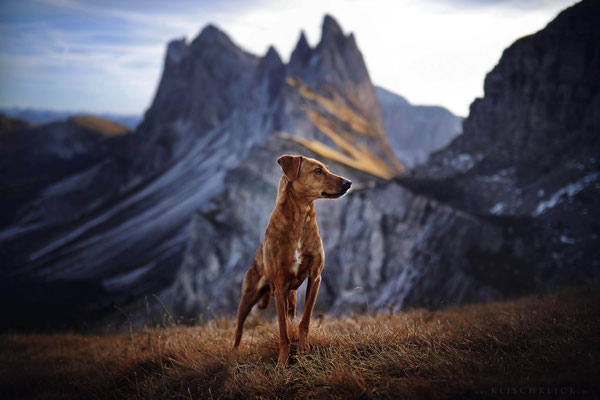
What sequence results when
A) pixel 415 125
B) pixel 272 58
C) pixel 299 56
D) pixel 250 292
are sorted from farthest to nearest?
1. pixel 415 125
2. pixel 272 58
3. pixel 299 56
4. pixel 250 292

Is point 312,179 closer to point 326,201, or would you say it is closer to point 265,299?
point 265,299

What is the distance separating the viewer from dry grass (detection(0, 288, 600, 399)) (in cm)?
294

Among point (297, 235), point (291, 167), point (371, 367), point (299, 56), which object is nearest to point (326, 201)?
point (297, 235)

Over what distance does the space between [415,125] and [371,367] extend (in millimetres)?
174196

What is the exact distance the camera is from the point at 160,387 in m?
4.14

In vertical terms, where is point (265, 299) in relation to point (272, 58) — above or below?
below

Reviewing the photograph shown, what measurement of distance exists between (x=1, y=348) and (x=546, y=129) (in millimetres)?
31976

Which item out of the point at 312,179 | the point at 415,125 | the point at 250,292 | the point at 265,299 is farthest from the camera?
the point at 415,125

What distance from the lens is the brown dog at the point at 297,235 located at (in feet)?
13.6

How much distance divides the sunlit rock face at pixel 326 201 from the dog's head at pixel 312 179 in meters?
1.15

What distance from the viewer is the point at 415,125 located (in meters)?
165

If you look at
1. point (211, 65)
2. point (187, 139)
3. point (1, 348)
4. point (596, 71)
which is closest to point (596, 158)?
point (596, 71)

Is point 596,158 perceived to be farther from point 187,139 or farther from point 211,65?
point 211,65

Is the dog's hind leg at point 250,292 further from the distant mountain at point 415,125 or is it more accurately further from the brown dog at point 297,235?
the distant mountain at point 415,125
